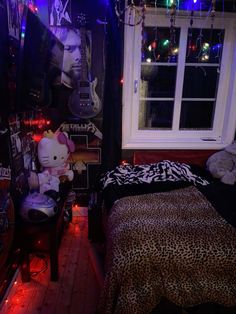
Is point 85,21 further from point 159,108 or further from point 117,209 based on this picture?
point 117,209

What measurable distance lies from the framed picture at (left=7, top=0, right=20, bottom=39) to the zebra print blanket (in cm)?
138

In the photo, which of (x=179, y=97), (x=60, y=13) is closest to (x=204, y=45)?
(x=179, y=97)

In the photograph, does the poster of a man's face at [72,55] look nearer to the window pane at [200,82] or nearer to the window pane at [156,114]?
the window pane at [156,114]

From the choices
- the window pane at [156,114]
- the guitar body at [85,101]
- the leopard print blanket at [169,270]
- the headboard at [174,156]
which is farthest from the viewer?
the window pane at [156,114]

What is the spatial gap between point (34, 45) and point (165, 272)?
161 cm

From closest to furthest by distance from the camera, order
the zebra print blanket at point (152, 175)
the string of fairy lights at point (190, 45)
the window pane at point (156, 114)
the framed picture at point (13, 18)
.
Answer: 1. the framed picture at point (13, 18)
2. the zebra print blanket at point (152, 175)
3. the string of fairy lights at point (190, 45)
4. the window pane at point (156, 114)

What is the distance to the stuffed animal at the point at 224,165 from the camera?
2.33 metres

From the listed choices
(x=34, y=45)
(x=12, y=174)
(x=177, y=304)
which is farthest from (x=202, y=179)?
(x=34, y=45)

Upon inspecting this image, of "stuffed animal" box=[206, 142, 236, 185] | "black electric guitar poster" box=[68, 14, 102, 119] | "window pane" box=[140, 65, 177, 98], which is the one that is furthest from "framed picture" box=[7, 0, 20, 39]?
"stuffed animal" box=[206, 142, 236, 185]

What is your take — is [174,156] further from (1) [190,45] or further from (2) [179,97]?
(1) [190,45]

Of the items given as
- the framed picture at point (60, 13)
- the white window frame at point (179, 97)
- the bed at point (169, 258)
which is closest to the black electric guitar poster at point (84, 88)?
the framed picture at point (60, 13)

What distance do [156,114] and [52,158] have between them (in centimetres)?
135

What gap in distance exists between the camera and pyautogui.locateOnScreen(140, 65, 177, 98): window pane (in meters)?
2.69

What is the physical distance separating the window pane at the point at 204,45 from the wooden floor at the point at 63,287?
2.34m
